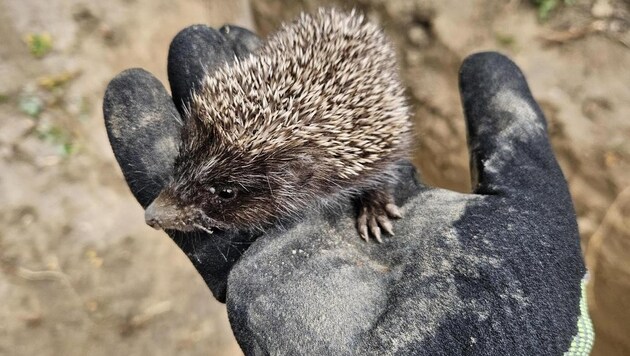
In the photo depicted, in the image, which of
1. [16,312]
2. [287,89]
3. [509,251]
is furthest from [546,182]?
[16,312]

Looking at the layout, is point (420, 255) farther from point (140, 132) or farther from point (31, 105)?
point (31, 105)

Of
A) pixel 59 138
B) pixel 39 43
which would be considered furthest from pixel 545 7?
pixel 39 43

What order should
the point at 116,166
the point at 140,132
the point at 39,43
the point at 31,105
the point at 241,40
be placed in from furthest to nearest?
the point at 39,43
the point at 116,166
the point at 31,105
the point at 241,40
the point at 140,132

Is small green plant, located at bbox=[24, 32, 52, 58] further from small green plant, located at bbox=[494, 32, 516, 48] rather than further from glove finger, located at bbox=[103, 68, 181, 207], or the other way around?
small green plant, located at bbox=[494, 32, 516, 48]

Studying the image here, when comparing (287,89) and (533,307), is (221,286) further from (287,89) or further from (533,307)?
(533,307)

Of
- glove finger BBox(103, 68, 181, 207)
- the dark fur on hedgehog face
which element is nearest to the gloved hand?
glove finger BBox(103, 68, 181, 207)

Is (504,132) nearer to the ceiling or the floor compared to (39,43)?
nearer to the floor

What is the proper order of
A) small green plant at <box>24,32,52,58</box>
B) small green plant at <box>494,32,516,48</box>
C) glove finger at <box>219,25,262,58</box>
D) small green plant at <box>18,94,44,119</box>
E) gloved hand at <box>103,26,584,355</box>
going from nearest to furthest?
gloved hand at <box>103,26,584,355</box> < glove finger at <box>219,25,262,58</box> < small green plant at <box>18,94,44,119</box> < small green plant at <box>24,32,52,58</box> < small green plant at <box>494,32,516,48</box>

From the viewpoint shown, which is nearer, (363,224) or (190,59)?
(363,224)
